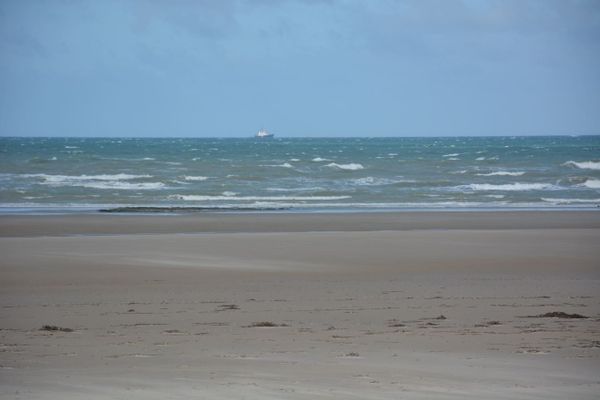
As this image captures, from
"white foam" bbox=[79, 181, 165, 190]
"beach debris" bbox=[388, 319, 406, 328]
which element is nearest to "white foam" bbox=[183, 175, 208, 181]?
"white foam" bbox=[79, 181, 165, 190]

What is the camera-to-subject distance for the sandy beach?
597 cm

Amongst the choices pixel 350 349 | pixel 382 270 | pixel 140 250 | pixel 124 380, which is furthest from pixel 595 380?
pixel 140 250

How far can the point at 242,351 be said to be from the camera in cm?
712

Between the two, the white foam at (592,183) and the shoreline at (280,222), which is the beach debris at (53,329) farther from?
the white foam at (592,183)

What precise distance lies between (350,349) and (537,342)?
1.67 meters

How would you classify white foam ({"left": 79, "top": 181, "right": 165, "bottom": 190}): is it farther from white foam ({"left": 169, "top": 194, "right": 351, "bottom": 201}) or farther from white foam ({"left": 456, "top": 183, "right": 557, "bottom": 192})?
white foam ({"left": 456, "top": 183, "right": 557, "bottom": 192})

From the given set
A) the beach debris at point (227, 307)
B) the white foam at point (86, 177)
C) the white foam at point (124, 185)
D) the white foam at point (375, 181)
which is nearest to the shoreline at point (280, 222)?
the beach debris at point (227, 307)

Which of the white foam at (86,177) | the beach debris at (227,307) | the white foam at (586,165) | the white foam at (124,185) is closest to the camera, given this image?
the beach debris at (227,307)

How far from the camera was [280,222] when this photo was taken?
21.0m

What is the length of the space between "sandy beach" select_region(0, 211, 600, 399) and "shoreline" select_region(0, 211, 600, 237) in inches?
57.9

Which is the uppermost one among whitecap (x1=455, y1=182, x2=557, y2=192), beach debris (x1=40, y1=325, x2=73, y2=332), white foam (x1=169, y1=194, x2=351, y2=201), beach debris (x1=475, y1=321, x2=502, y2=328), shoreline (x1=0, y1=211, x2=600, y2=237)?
beach debris (x1=475, y1=321, x2=502, y2=328)

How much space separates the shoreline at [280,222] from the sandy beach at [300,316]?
1470 mm

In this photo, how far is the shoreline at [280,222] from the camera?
1915cm

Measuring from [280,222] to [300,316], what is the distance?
12.2 m
